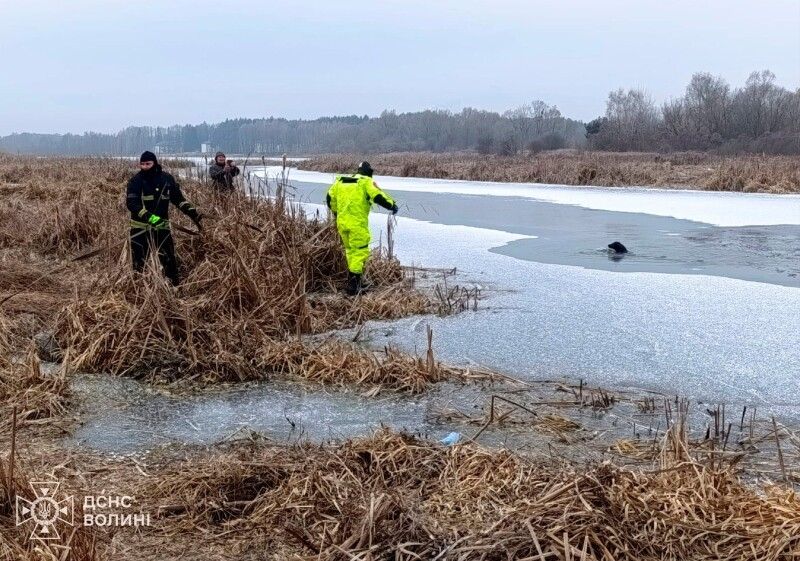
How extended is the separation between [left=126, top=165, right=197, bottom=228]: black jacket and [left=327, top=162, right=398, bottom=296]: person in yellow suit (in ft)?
5.17

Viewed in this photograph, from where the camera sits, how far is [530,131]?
97438mm

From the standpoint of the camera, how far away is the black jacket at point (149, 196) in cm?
678

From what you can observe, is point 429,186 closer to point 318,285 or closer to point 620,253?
point 620,253

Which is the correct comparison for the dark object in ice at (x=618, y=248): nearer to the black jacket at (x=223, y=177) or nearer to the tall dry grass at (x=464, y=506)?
the black jacket at (x=223, y=177)

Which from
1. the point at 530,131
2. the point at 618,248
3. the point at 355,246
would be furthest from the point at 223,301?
the point at 530,131

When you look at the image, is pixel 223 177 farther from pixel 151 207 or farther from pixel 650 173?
pixel 650 173

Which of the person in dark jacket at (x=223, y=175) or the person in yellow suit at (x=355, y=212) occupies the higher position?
the person in dark jacket at (x=223, y=175)

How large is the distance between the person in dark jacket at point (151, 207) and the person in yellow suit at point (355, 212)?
1.51 metres

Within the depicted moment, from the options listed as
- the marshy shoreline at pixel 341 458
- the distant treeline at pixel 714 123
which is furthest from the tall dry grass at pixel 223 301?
the distant treeline at pixel 714 123

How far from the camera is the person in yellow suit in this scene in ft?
25.1

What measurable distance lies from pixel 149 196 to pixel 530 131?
94547 millimetres

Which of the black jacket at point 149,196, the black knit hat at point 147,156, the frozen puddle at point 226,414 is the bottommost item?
the frozen puddle at point 226,414

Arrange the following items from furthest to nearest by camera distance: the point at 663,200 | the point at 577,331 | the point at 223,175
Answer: the point at 663,200 < the point at 223,175 < the point at 577,331

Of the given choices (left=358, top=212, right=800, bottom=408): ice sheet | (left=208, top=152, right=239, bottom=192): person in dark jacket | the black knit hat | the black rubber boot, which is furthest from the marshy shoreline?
(left=208, top=152, right=239, bottom=192): person in dark jacket
